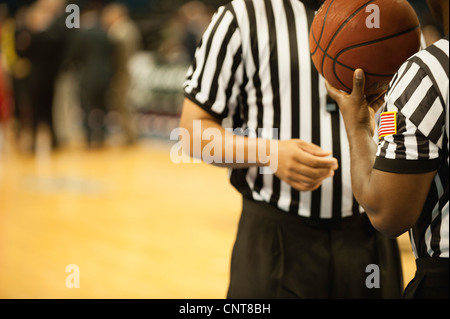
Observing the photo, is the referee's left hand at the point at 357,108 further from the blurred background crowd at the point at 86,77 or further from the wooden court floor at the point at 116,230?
the blurred background crowd at the point at 86,77

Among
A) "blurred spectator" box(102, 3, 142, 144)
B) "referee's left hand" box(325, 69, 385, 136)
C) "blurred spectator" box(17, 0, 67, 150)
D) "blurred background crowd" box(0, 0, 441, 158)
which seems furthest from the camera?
"blurred spectator" box(102, 3, 142, 144)

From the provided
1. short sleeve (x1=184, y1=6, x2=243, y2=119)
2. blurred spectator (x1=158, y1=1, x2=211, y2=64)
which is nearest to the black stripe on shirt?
short sleeve (x1=184, y1=6, x2=243, y2=119)

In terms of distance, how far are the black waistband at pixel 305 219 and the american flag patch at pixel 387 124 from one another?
22.8 inches

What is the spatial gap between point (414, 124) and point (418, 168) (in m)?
0.08

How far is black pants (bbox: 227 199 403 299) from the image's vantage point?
170cm

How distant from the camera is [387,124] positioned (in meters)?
1.13

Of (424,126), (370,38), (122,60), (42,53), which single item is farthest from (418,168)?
(122,60)

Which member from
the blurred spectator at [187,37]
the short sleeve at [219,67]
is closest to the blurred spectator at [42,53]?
the blurred spectator at [187,37]

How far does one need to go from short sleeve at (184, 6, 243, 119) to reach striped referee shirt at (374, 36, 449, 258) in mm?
625

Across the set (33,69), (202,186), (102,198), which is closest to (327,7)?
(102,198)

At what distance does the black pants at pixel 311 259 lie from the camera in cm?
170

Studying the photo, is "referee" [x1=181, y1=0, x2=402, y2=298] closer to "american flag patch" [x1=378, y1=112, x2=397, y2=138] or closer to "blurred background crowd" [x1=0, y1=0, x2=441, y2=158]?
"american flag patch" [x1=378, y1=112, x2=397, y2=138]

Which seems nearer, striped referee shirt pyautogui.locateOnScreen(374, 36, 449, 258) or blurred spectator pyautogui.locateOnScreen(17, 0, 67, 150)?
striped referee shirt pyautogui.locateOnScreen(374, 36, 449, 258)
